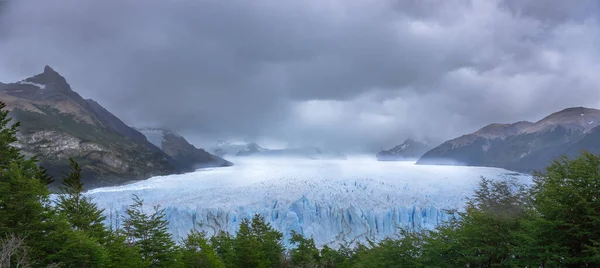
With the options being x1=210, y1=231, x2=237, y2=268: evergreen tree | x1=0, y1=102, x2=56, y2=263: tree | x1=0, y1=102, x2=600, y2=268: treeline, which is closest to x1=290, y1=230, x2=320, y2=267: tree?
x1=210, y1=231, x2=237, y2=268: evergreen tree

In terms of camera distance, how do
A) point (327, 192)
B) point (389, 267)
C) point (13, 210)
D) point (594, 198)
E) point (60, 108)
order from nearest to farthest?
1. point (594, 198)
2. point (13, 210)
3. point (389, 267)
4. point (327, 192)
5. point (60, 108)

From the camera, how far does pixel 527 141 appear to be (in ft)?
475

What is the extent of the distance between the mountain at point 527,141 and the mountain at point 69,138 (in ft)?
392

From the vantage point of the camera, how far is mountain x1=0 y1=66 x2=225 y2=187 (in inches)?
4555

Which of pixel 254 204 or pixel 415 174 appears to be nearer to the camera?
pixel 254 204

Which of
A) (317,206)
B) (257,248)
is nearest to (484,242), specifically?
(257,248)

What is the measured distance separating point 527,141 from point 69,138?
540 ft

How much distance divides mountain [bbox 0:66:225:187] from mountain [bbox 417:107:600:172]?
119397mm

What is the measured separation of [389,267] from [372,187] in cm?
2783

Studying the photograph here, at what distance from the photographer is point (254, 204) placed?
44188mm

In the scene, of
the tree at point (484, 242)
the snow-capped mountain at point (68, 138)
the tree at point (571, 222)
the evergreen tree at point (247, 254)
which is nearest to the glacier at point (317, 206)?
the evergreen tree at point (247, 254)

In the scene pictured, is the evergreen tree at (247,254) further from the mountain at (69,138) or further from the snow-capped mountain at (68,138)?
the snow-capped mountain at (68,138)

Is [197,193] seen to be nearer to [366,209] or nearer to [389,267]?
[366,209]

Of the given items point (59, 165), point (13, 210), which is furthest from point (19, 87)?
point (13, 210)
